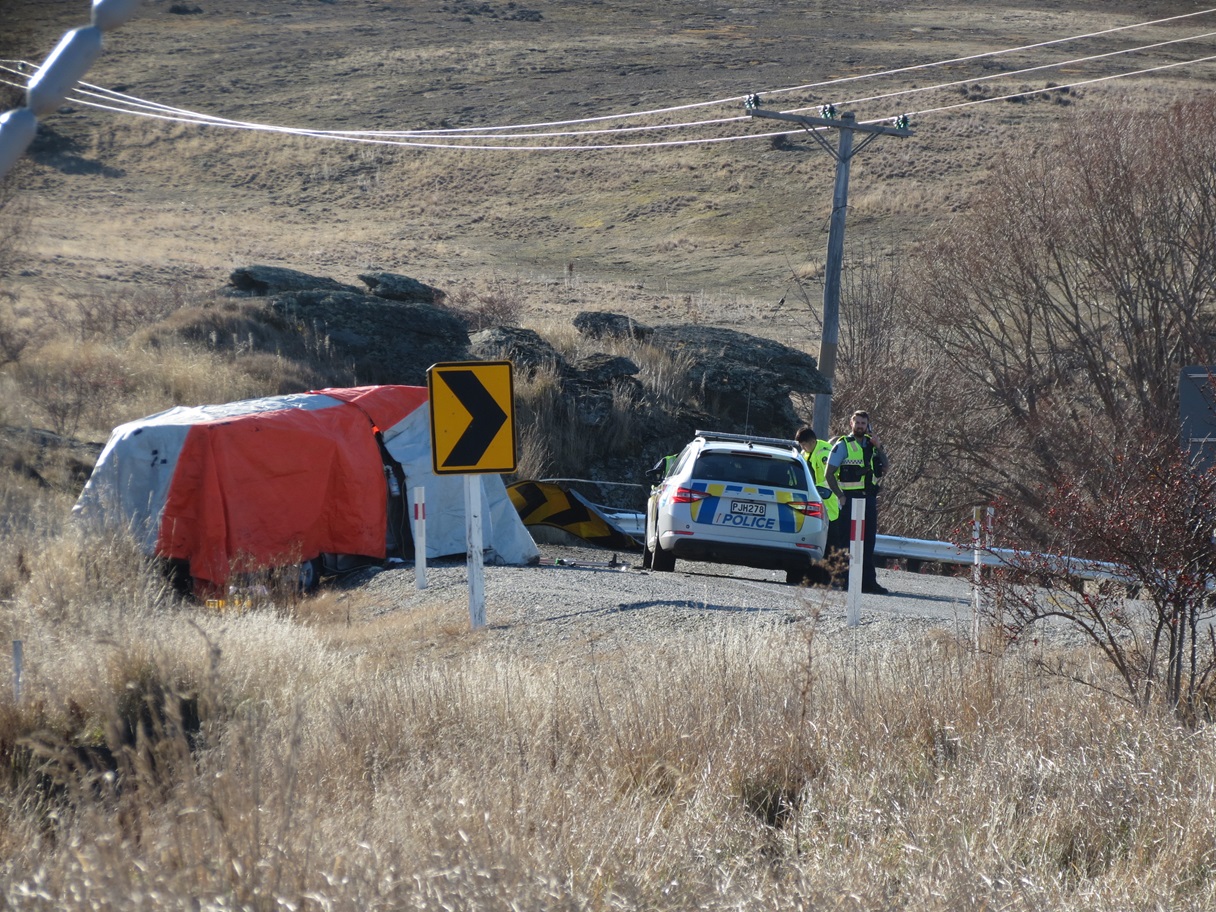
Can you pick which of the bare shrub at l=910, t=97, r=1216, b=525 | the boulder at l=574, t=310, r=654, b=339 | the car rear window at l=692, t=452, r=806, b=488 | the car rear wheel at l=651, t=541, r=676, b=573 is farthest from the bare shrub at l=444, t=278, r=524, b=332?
the car rear window at l=692, t=452, r=806, b=488

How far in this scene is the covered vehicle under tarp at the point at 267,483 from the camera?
13305 mm

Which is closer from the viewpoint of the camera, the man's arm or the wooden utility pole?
the man's arm

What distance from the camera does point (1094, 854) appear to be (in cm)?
515

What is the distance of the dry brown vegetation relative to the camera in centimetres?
446

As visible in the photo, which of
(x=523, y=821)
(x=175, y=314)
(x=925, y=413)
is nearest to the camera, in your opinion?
(x=523, y=821)

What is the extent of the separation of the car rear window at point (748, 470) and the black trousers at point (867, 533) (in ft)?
2.10

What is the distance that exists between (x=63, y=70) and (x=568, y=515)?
16559 millimetres

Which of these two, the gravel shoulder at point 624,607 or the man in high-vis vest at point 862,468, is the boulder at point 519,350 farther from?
the man in high-vis vest at point 862,468

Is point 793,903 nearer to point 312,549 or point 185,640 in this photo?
point 185,640

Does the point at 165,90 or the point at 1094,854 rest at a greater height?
the point at 165,90

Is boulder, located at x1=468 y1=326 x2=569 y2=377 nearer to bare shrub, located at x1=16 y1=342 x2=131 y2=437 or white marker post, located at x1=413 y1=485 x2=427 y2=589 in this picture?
bare shrub, located at x1=16 y1=342 x2=131 y2=437

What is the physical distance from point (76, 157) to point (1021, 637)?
234ft

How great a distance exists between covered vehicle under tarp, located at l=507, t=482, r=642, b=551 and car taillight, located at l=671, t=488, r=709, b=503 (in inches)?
196

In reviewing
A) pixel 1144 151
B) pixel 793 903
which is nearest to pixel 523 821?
pixel 793 903
